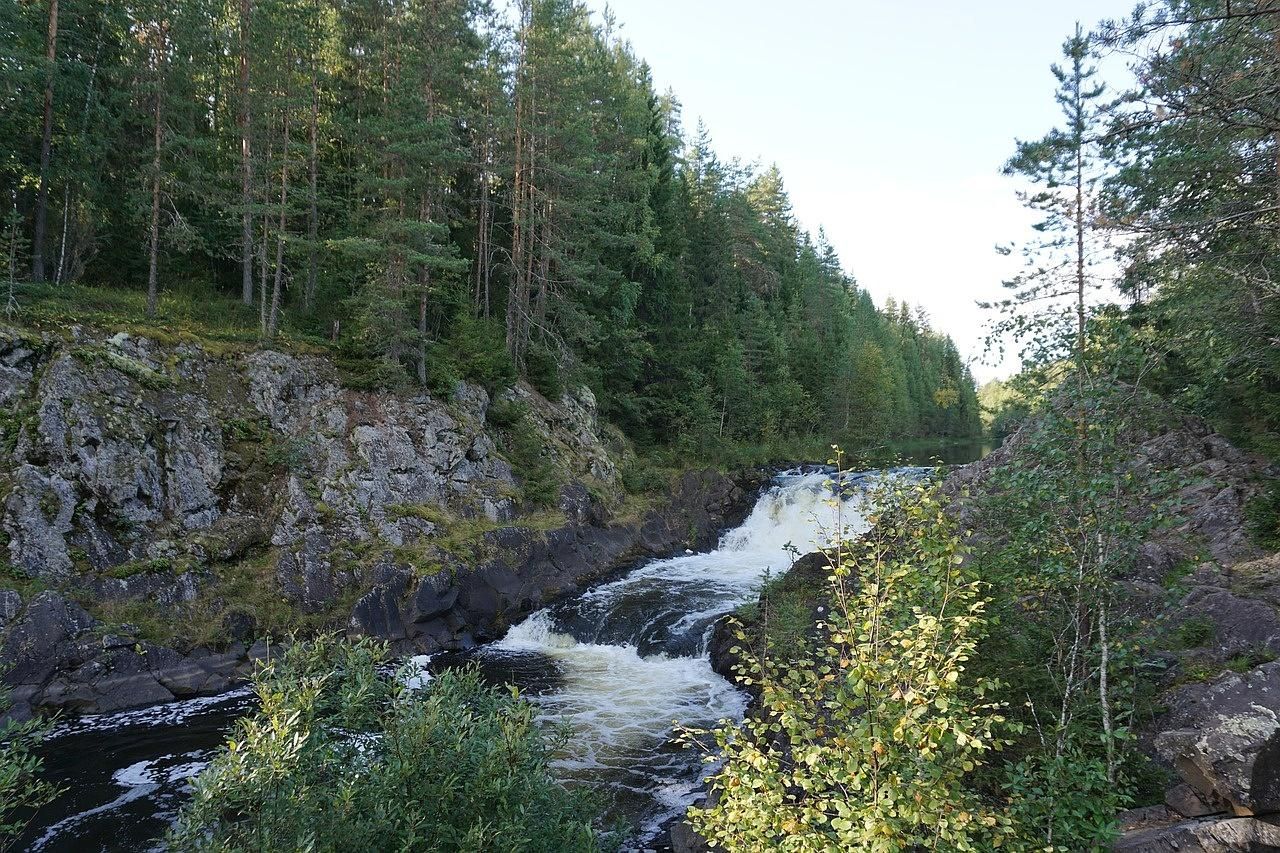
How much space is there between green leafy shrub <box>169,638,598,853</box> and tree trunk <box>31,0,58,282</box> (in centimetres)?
2058

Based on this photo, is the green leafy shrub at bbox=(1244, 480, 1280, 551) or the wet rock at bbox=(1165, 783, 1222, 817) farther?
the green leafy shrub at bbox=(1244, 480, 1280, 551)

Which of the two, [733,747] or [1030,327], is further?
[1030,327]

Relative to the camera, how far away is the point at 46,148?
1903 centimetres

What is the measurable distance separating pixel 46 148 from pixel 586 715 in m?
22.2

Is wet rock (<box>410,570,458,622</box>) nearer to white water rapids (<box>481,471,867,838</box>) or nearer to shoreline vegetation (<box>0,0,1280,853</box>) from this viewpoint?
shoreline vegetation (<box>0,0,1280,853</box>)

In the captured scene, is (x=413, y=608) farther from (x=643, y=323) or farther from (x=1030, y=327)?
(x=643, y=323)

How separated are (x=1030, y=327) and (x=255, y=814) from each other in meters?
10.3

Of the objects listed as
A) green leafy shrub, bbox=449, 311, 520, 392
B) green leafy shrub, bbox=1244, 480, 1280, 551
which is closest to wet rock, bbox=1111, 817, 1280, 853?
green leafy shrub, bbox=1244, 480, 1280, 551

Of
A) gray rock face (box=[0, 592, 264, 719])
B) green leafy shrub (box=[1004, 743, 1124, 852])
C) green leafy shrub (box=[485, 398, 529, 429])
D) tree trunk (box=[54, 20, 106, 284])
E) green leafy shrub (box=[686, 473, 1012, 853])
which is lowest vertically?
gray rock face (box=[0, 592, 264, 719])

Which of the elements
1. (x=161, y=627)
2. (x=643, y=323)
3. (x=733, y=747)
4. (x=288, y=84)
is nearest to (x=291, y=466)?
(x=161, y=627)

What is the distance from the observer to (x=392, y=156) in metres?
21.8

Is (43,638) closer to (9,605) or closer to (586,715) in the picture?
(9,605)

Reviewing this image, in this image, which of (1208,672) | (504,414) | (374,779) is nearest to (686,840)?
(374,779)

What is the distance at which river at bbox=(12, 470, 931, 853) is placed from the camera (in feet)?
31.0
